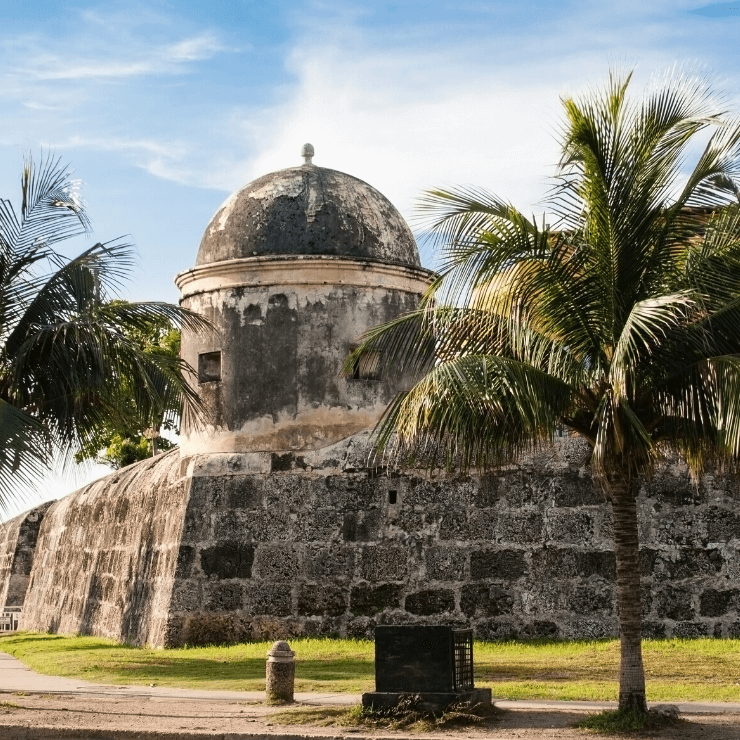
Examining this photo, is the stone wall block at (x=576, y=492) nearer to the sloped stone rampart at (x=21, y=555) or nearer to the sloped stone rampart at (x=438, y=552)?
the sloped stone rampart at (x=438, y=552)

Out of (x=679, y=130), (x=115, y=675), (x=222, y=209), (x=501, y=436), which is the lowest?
(x=115, y=675)

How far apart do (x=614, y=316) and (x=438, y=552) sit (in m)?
6.73

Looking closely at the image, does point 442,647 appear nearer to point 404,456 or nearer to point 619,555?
point 619,555

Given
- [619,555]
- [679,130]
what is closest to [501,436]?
[619,555]

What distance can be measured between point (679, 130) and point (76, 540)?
16.2 m

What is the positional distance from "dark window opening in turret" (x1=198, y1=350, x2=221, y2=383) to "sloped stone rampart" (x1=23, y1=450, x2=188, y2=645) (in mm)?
1345

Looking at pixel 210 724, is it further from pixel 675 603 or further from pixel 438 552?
pixel 675 603

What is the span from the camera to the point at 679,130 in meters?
11.1

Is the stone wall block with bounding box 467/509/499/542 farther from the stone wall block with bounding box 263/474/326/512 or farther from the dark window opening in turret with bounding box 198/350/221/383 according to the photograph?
the dark window opening in turret with bounding box 198/350/221/383

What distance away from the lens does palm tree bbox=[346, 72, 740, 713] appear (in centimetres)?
1068

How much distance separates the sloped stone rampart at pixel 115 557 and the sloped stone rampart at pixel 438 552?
0.78 metres

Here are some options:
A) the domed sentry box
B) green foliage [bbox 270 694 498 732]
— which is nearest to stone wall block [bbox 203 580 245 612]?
green foliage [bbox 270 694 498 732]

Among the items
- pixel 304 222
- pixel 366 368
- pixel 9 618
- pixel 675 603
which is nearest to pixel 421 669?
pixel 675 603

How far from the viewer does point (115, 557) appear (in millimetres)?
21031
